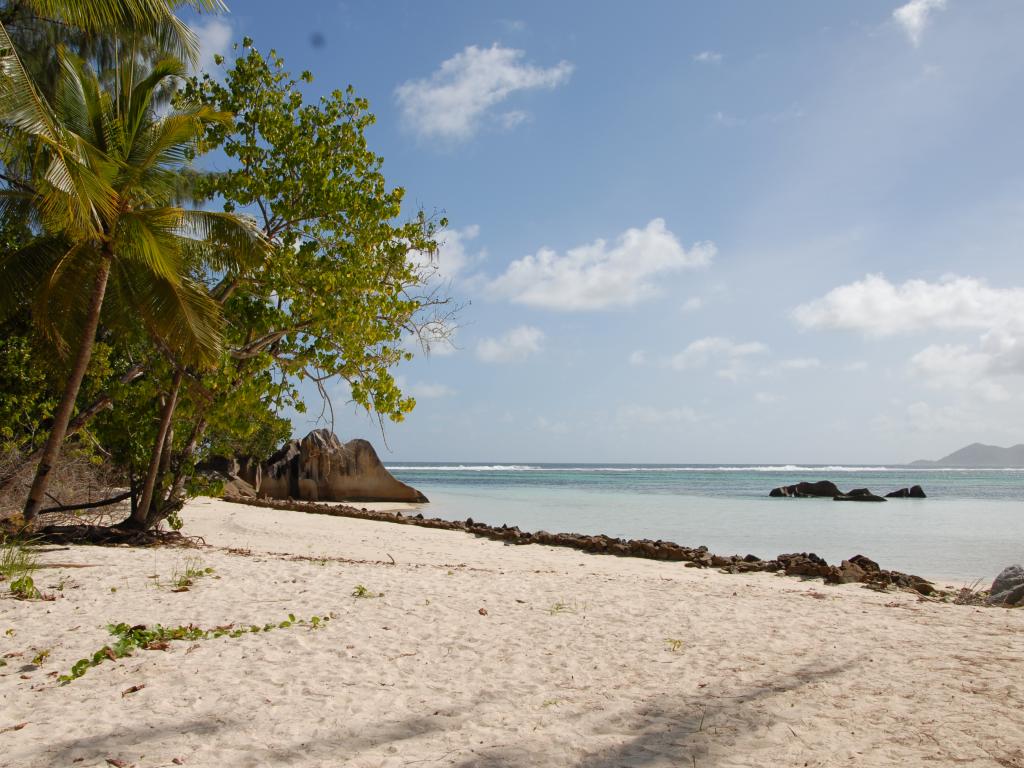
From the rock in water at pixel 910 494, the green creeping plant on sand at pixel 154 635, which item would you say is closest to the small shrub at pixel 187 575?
the green creeping plant on sand at pixel 154 635

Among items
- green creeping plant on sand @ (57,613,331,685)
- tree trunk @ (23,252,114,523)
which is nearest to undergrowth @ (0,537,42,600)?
tree trunk @ (23,252,114,523)

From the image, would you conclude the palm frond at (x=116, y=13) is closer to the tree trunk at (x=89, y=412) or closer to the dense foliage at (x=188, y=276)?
the dense foliage at (x=188, y=276)

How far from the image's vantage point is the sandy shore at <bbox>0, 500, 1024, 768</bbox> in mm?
3883

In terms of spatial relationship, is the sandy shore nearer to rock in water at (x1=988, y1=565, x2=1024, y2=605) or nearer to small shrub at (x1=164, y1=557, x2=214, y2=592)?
small shrub at (x1=164, y1=557, x2=214, y2=592)

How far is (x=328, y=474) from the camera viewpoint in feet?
88.7

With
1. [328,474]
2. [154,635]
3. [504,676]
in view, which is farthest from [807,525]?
[154,635]

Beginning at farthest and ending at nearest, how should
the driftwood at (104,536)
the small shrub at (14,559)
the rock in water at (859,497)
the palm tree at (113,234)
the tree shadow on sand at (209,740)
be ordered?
the rock in water at (859,497), the driftwood at (104,536), the palm tree at (113,234), the small shrub at (14,559), the tree shadow on sand at (209,740)

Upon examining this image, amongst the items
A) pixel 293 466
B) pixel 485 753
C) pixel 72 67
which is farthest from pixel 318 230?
pixel 293 466

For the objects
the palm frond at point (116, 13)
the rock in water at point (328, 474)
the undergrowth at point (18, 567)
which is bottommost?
the undergrowth at point (18, 567)

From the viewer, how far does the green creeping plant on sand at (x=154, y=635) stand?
16.9 feet

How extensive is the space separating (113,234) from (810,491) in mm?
36845

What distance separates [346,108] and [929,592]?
1138cm

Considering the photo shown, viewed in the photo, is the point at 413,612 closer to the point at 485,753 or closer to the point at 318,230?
the point at 485,753

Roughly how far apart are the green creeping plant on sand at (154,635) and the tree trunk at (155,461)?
5431mm
